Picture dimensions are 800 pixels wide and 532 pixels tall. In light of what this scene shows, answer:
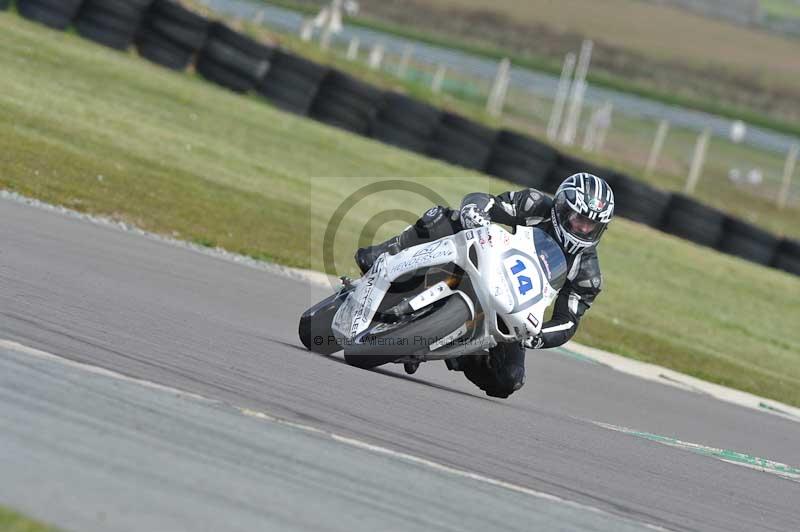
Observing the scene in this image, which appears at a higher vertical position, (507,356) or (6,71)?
(507,356)

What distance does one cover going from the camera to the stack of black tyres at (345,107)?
2683 cm

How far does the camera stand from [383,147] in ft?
85.2

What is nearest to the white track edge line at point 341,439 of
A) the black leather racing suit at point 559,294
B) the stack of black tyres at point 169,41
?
the black leather racing suit at point 559,294

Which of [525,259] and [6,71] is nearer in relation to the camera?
[525,259]

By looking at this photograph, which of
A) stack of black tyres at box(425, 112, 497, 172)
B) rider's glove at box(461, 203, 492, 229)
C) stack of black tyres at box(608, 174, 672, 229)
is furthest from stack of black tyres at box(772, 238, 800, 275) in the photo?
rider's glove at box(461, 203, 492, 229)

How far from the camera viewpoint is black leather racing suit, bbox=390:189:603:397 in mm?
8969

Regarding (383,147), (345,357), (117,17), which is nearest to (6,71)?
(117,17)

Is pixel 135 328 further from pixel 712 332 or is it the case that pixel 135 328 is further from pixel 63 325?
pixel 712 332

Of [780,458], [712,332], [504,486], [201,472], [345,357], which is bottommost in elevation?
[712,332]

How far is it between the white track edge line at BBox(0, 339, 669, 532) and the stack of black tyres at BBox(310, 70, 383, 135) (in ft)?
68.9

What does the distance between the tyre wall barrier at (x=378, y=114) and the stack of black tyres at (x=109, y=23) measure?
2 centimetres

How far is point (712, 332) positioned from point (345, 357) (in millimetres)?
12232

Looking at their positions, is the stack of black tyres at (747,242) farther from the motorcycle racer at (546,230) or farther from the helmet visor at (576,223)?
the helmet visor at (576,223)

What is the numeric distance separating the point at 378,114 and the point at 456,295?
18938mm
